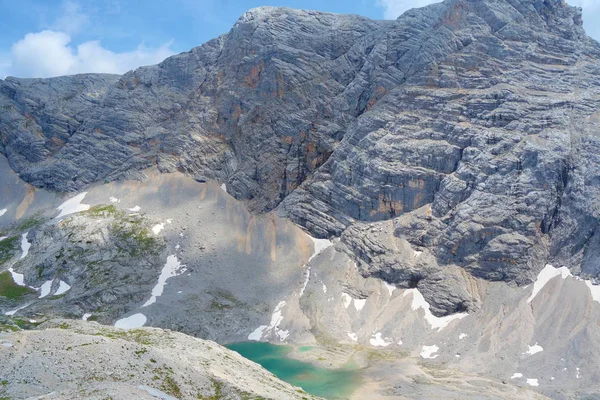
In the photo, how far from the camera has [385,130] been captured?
12212cm

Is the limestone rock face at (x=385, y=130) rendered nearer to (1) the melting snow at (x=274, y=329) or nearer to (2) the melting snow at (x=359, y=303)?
(2) the melting snow at (x=359, y=303)

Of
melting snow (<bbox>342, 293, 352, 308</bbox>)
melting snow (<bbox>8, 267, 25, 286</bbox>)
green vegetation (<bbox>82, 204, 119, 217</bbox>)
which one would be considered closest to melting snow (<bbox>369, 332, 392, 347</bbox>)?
melting snow (<bbox>342, 293, 352, 308</bbox>)

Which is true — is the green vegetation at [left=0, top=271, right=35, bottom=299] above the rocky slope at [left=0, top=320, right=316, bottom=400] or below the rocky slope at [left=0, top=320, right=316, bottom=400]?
below

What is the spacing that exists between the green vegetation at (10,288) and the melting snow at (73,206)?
2252 cm

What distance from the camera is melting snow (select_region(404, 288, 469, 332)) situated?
309ft

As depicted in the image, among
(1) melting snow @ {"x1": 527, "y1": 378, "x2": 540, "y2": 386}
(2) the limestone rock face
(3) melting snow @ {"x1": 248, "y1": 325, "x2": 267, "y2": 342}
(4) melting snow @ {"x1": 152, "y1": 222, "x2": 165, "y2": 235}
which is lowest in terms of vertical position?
(3) melting snow @ {"x1": 248, "y1": 325, "x2": 267, "y2": 342}

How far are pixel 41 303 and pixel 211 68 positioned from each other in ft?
272

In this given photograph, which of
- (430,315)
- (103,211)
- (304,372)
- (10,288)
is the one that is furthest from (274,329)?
(10,288)

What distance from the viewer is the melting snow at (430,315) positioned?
94188 mm

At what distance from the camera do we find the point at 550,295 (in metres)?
90.6

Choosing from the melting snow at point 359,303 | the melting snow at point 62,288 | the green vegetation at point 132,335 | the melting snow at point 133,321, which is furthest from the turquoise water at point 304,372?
the melting snow at point 62,288

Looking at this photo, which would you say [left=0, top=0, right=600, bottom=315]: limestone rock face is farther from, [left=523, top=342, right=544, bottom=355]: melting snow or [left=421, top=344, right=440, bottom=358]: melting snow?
[left=523, top=342, right=544, bottom=355]: melting snow

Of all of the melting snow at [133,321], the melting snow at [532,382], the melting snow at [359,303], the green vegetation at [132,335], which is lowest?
the melting snow at [133,321]

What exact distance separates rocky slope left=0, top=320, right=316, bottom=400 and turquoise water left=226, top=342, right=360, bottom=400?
74.6ft
